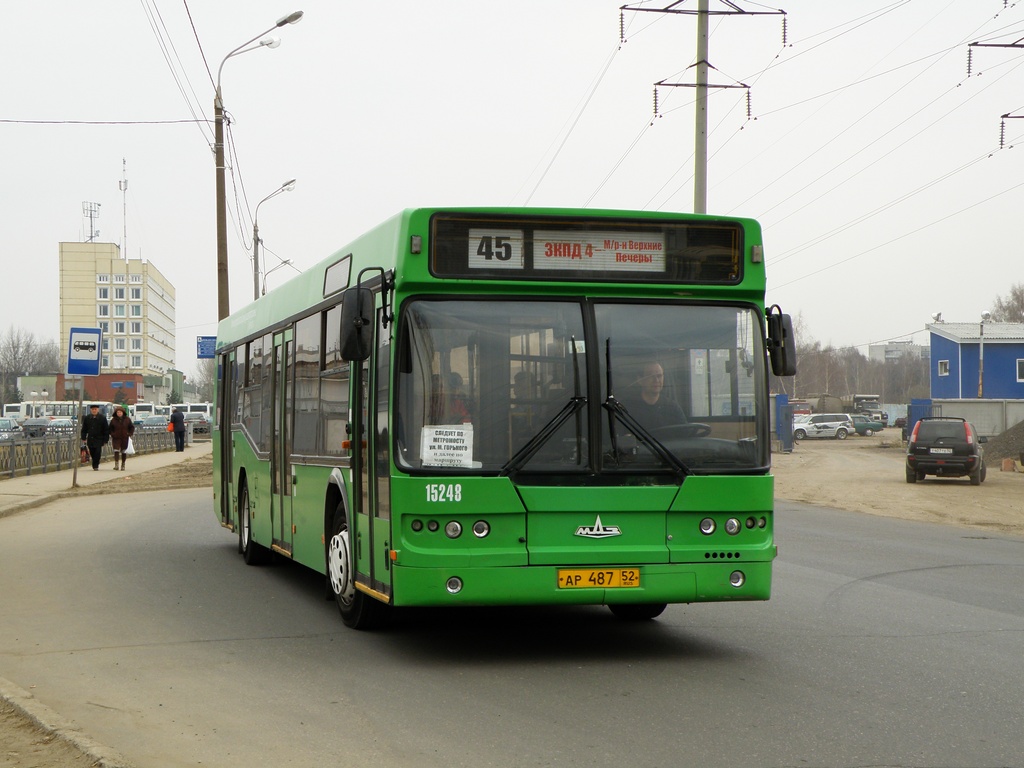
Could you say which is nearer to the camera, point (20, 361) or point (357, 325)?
point (357, 325)

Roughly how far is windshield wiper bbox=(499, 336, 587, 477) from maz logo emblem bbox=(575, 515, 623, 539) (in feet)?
1.29

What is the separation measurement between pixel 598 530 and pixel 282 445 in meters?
4.70

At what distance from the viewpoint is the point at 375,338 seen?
865 centimetres

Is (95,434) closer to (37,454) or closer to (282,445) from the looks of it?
(37,454)

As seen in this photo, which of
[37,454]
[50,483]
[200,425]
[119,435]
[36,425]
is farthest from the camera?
[200,425]

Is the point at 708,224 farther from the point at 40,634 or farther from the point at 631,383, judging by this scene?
the point at 40,634

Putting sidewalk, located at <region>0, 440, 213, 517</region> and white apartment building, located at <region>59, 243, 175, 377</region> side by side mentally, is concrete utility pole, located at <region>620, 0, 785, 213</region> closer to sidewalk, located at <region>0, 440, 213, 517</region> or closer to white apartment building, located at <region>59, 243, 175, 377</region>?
sidewalk, located at <region>0, 440, 213, 517</region>

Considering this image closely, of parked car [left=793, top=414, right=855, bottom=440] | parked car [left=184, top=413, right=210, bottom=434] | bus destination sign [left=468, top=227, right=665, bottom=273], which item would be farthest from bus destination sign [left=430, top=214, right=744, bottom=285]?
parked car [left=793, top=414, right=855, bottom=440]

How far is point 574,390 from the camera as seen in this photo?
8.20 metres

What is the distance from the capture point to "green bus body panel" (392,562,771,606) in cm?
795

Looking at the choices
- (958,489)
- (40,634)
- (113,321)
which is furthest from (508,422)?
(113,321)

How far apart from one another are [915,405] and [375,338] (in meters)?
51.9

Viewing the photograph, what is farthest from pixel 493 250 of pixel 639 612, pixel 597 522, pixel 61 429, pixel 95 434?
pixel 61 429

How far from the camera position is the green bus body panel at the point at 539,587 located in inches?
313
